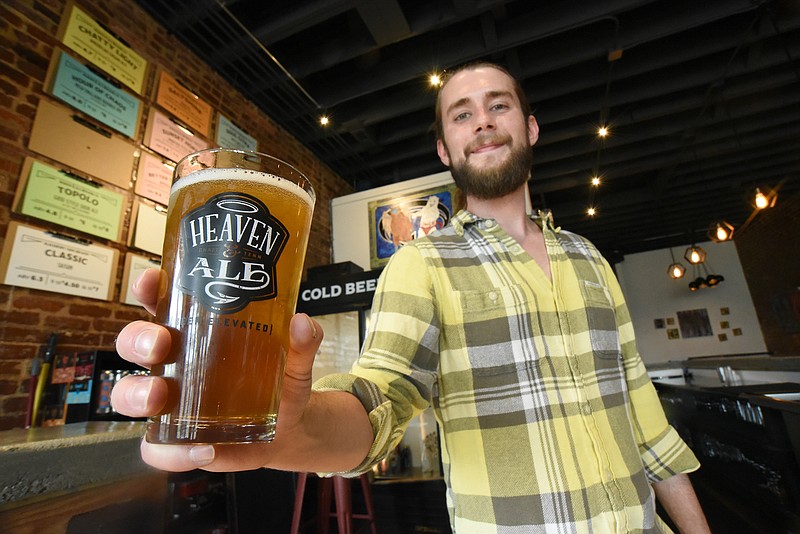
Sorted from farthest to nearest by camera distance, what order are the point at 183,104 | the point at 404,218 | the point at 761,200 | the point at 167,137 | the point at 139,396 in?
A: the point at 761,200 < the point at 404,218 < the point at 183,104 < the point at 167,137 < the point at 139,396

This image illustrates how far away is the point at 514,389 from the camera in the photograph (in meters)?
0.93

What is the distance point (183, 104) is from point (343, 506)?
2996 mm

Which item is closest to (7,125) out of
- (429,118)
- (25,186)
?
(25,186)

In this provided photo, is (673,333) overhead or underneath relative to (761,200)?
underneath

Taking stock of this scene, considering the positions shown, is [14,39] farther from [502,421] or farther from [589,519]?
[589,519]

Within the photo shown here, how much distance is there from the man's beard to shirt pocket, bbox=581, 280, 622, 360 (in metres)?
0.37

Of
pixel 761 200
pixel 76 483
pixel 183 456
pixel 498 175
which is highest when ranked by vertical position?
pixel 761 200

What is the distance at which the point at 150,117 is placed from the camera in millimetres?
2762

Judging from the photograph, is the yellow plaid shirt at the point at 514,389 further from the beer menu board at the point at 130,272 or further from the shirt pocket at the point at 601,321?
the beer menu board at the point at 130,272

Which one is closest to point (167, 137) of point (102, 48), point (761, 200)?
point (102, 48)

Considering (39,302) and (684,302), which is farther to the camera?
(684,302)

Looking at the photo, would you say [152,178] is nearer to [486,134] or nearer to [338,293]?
[338,293]

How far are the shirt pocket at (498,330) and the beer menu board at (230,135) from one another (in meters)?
2.98

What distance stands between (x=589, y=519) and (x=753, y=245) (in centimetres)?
1069
